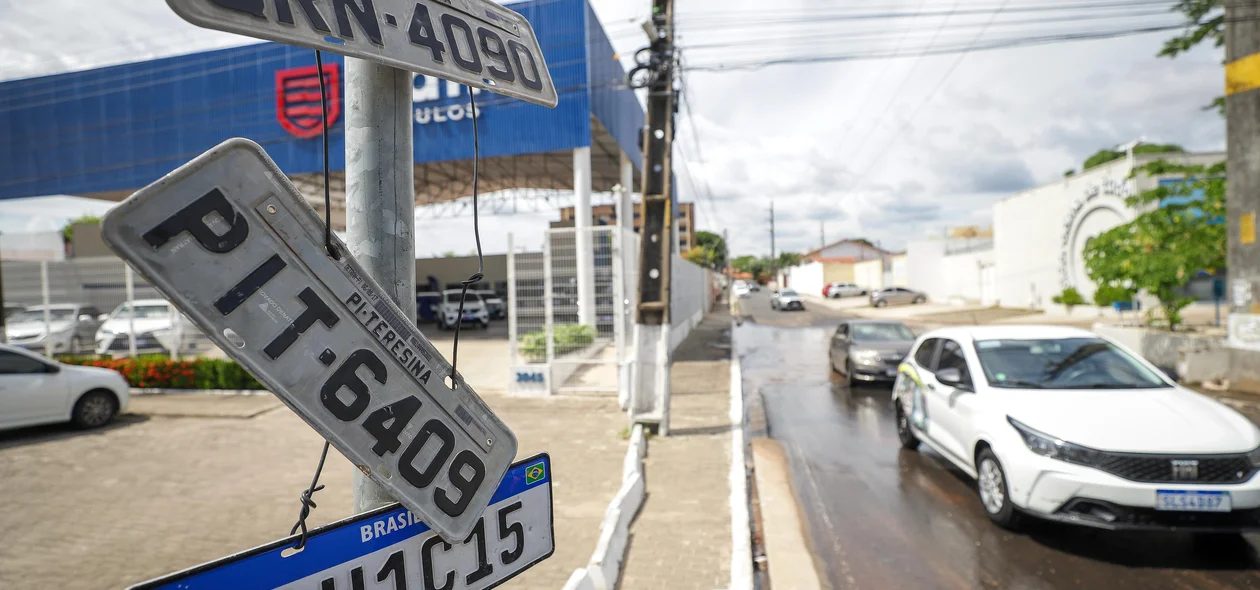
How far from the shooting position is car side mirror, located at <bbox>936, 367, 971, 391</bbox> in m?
5.59

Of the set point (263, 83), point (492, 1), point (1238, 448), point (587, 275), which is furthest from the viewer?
point (263, 83)

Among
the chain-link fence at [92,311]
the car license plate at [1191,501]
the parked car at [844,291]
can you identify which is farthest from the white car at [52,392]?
the parked car at [844,291]

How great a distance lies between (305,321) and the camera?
1239 millimetres

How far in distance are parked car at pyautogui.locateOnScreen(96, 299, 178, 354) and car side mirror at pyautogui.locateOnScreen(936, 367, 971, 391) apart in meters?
15.0

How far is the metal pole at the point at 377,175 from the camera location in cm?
162

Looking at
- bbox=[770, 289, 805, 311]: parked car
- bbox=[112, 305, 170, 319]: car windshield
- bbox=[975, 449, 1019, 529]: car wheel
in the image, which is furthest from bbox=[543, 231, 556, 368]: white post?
bbox=[770, 289, 805, 311]: parked car

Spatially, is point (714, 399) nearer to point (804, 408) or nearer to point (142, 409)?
point (804, 408)

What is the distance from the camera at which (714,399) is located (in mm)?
10586

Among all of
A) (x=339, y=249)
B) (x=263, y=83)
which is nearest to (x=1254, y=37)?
(x=339, y=249)

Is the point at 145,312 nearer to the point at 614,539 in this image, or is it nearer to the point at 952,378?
the point at 614,539

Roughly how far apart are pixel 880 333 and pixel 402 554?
39.6 feet

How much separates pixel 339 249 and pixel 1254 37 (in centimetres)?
1530

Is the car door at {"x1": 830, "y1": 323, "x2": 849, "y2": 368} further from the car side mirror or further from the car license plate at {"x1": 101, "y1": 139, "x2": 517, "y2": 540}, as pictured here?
the car license plate at {"x1": 101, "y1": 139, "x2": 517, "y2": 540}

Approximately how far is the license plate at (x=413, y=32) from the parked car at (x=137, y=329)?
50.3 feet
